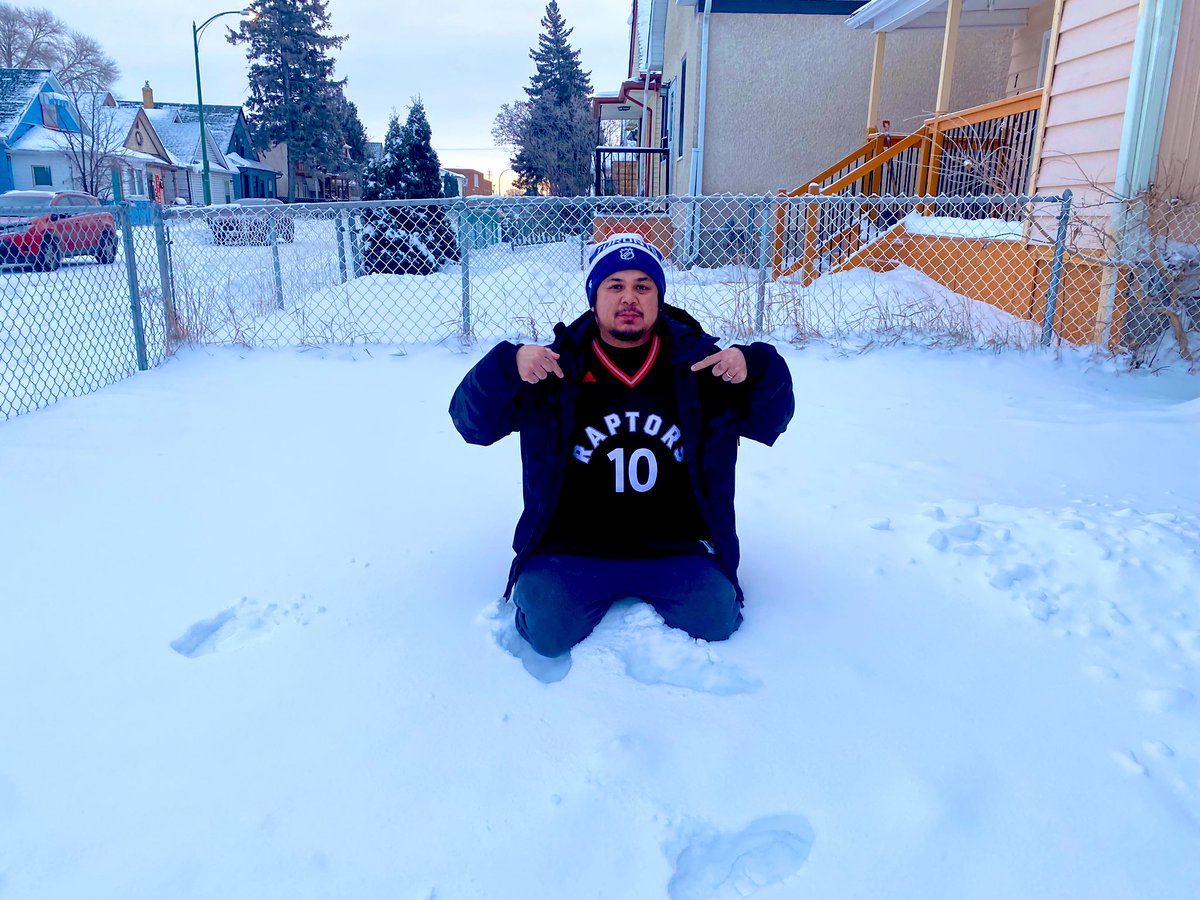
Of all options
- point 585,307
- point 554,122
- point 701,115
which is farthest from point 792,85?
point 554,122

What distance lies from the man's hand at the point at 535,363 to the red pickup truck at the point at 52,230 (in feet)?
13.5

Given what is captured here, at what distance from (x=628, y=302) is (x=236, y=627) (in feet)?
4.71

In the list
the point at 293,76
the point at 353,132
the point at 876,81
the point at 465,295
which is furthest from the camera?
the point at 353,132

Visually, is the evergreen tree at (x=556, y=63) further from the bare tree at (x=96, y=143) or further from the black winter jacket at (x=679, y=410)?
the black winter jacket at (x=679, y=410)

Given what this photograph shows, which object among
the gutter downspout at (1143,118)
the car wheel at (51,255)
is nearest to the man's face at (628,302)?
the gutter downspout at (1143,118)

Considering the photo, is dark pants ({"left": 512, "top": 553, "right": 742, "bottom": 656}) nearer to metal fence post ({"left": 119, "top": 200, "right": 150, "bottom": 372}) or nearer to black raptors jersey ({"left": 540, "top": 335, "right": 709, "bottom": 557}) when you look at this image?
black raptors jersey ({"left": 540, "top": 335, "right": 709, "bottom": 557})

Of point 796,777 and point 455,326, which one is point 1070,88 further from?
point 796,777

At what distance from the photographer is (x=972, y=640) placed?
2.35m

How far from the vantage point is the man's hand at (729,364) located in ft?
7.09

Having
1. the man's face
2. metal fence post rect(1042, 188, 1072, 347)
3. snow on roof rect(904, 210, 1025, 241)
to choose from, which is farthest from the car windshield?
the man's face

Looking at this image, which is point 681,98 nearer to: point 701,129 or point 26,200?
point 701,129

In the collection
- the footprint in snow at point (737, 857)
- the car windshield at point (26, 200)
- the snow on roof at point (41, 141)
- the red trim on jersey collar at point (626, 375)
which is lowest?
the footprint in snow at point (737, 857)

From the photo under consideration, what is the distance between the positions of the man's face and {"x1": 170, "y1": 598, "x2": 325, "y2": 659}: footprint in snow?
1216 mm

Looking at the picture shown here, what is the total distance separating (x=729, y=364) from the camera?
216 centimetres
